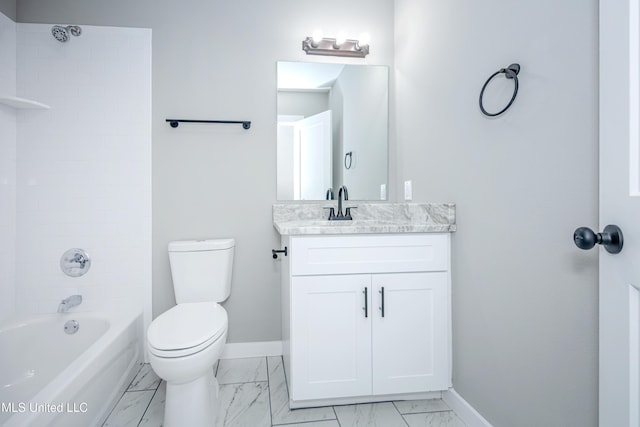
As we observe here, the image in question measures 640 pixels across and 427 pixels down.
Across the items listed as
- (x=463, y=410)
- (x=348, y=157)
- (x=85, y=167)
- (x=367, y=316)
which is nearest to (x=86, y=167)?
(x=85, y=167)

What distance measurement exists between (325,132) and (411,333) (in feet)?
4.48

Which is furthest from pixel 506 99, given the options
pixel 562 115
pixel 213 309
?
pixel 213 309

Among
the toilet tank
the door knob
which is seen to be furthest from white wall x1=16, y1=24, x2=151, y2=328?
the door knob

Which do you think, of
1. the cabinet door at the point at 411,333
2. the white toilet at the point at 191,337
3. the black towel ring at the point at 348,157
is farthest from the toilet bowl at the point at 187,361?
the black towel ring at the point at 348,157

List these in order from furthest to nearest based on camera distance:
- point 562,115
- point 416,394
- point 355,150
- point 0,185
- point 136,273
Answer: point 355,150 → point 136,273 → point 0,185 → point 416,394 → point 562,115

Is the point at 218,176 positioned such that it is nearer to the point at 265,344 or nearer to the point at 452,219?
the point at 265,344

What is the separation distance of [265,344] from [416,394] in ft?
3.37

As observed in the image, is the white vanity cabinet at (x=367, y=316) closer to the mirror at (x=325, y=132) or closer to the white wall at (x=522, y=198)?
the white wall at (x=522, y=198)

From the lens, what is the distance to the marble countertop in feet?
5.05

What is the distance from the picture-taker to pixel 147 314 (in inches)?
84.2

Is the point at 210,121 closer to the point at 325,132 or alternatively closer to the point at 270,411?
the point at 325,132

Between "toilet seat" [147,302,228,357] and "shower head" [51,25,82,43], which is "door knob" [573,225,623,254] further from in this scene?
"shower head" [51,25,82,43]

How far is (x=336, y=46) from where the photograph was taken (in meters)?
2.25

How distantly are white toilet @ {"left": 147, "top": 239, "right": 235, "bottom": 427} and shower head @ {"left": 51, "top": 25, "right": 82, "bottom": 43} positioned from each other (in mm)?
1413
